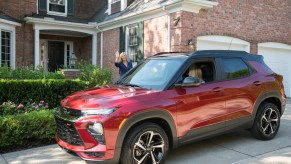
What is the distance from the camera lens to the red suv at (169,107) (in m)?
3.96

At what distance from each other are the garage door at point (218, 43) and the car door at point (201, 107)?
577 centimetres

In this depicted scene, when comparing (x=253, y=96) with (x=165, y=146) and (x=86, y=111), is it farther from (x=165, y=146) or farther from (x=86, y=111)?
(x=86, y=111)

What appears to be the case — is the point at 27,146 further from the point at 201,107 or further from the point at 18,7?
the point at 18,7

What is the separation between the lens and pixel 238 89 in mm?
5324

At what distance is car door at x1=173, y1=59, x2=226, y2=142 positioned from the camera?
4.56 m

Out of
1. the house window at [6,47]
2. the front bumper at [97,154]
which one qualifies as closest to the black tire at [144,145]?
the front bumper at [97,154]

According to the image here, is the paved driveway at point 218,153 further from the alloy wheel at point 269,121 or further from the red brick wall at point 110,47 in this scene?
the red brick wall at point 110,47

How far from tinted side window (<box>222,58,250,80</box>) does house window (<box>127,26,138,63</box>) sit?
7532mm

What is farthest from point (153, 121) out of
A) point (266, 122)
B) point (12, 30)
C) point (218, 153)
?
point (12, 30)

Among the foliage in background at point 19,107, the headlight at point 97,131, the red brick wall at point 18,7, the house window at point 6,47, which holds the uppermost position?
the red brick wall at point 18,7

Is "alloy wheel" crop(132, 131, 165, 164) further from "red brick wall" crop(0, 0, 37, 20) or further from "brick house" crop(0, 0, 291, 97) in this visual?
"red brick wall" crop(0, 0, 37, 20)

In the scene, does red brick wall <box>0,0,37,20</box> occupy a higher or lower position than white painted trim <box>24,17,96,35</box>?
higher

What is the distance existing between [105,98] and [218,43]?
800cm

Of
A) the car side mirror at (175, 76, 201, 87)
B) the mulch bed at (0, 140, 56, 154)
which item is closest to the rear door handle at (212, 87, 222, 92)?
the car side mirror at (175, 76, 201, 87)
